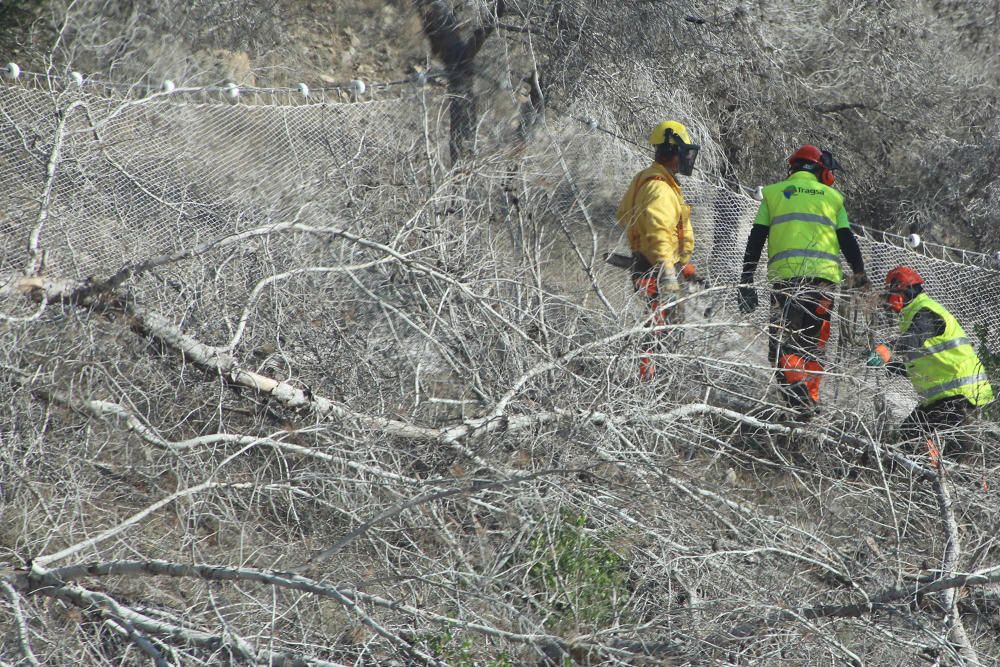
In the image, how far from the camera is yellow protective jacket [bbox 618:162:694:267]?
635 centimetres

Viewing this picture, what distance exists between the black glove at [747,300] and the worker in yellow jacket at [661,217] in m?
0.39

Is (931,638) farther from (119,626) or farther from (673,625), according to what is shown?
(119,626)

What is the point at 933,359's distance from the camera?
249 inches

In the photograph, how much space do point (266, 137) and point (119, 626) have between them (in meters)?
3.89

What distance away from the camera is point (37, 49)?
286 inches

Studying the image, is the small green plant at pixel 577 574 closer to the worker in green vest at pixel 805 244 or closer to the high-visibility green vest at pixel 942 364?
the worker in green vest at pixel 805 244

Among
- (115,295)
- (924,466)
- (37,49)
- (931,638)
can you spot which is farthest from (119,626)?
(37,49)

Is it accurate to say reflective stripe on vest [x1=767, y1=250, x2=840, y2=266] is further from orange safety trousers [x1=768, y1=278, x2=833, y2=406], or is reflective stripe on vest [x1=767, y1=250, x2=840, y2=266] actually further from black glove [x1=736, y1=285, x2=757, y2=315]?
black glove [x1=736, y1=285, x2=757, y2=315]

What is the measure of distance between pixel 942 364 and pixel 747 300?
4.38ft

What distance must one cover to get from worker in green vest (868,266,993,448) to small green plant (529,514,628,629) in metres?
2.63

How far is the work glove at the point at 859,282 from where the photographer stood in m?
6.20

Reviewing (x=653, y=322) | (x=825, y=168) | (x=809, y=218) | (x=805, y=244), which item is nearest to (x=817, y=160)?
(x=825, y=168)

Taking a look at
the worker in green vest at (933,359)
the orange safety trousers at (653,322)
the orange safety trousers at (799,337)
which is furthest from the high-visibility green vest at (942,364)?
the orange safety trousers at (653,322)

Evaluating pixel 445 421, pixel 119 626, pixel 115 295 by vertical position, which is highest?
pixel 115 295
